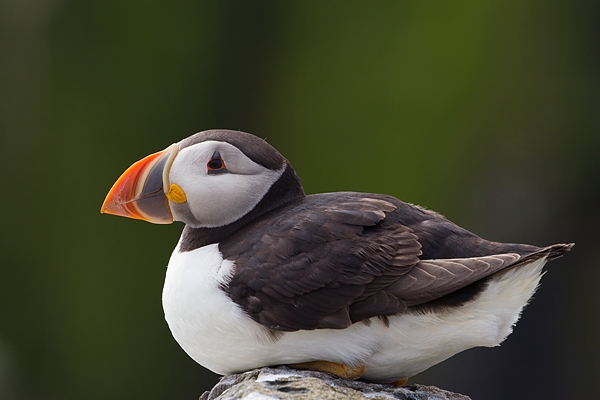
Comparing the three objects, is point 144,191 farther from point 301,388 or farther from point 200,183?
point 301,388

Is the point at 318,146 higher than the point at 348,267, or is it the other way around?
the point at 348,267

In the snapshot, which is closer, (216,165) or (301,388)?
(301,388)

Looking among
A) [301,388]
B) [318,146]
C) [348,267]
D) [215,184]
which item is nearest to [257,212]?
[215,184]

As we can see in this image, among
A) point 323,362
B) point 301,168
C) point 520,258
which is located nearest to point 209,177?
point 323,362

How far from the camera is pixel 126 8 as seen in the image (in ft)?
27.0

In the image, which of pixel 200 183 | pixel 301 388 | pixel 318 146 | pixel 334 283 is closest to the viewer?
pixel 301 388

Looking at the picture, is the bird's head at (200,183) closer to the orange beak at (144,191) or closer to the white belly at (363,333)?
the orange beak at (144,191)

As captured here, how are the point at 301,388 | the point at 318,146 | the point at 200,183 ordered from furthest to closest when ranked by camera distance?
the point at 318,146, the point at 200,183, the point at 301,388

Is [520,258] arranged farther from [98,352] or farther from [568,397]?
[98,352]

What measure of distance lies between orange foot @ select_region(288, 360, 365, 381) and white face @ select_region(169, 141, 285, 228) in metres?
0.69

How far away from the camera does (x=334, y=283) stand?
3.01 meters

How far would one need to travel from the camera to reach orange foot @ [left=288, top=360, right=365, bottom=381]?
10.1 ft

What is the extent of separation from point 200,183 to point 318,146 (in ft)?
15.4

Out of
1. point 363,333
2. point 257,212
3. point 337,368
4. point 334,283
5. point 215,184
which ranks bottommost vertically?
point 337,368
